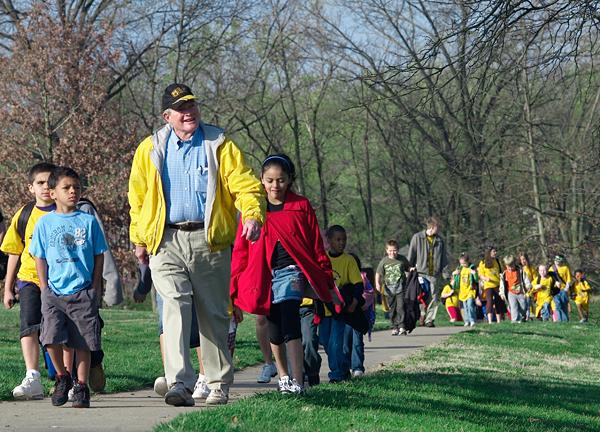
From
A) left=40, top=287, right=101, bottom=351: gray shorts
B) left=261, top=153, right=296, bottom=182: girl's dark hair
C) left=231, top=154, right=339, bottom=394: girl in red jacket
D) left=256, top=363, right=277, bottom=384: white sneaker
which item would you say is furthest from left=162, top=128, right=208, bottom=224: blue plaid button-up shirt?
left=256, top=363, right=277, bottom=384: white sneaker

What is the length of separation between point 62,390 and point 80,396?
167mm

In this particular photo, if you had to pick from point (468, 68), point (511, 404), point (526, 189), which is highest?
point (526, 189)

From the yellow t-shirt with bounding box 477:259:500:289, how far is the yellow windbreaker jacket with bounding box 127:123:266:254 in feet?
64.1

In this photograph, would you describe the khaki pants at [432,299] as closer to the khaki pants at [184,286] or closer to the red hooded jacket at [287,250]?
the red hooded jacket at [287,250]

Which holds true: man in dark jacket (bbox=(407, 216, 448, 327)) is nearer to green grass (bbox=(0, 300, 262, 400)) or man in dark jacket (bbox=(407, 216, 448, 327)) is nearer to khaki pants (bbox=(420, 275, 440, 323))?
khaki pants (bbox=(420, 275, 440, 323))

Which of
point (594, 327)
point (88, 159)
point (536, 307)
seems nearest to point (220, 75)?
point (88, 159)

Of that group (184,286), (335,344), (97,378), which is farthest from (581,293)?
(184,286)

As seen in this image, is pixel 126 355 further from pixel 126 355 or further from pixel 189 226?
pixel 189 226

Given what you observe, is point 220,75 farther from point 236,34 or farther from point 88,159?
point 88,159

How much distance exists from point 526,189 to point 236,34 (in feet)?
34.4

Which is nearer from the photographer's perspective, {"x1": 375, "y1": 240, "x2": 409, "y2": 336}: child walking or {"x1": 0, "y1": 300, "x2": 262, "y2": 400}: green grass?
{"x1": 0, "y1": 300, "x2": 262, "y2": 400}: green grass

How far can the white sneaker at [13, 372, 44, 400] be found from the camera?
8.66m

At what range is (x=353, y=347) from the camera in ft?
35.6

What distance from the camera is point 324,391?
830 cm
